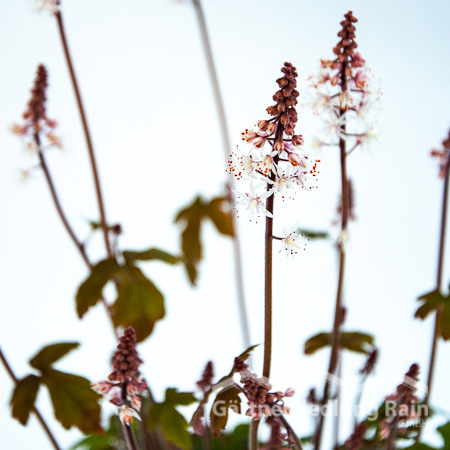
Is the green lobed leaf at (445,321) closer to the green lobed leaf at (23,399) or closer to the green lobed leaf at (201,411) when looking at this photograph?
the green lobed leaf at (201,411)

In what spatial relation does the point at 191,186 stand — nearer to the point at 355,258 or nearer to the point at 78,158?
the point at 78,158

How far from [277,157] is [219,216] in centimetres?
64

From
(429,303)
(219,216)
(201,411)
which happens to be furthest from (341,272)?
(219,216)

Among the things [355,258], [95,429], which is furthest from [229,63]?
[95,429]

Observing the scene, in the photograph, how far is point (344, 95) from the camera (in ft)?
1.78

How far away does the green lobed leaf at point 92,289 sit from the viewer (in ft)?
2.33

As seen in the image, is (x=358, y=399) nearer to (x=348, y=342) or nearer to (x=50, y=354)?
(x=348, y=342)

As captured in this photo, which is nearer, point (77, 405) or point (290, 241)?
point (290, 241)

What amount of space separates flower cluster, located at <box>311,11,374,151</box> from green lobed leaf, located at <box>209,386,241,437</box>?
0.84ft

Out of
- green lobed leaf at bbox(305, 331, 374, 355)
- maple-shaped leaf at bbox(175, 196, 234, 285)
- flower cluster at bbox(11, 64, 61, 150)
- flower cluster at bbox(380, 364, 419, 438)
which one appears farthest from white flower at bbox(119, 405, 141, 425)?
maple-shaped leaf at bbox(175, 196, 234, 285)

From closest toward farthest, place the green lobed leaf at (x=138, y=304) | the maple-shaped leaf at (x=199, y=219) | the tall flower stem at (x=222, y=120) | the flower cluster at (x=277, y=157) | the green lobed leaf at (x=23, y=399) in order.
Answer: the flower cluster at (x=277, y=157) → the green lobed leaf at (x=23, y=399) → the green lobed leaf at (x=138, y=304) → the tall flower stem at (x=222, y=120) → the maple-shaped leaf at (x=199, y=219)

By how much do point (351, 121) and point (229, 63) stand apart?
25.6 inches

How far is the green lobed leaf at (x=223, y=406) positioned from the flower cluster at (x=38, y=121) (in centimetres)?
49

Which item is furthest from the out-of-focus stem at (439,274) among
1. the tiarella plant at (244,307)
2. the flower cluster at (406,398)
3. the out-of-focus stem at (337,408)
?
the flower cluster at (406,398)
